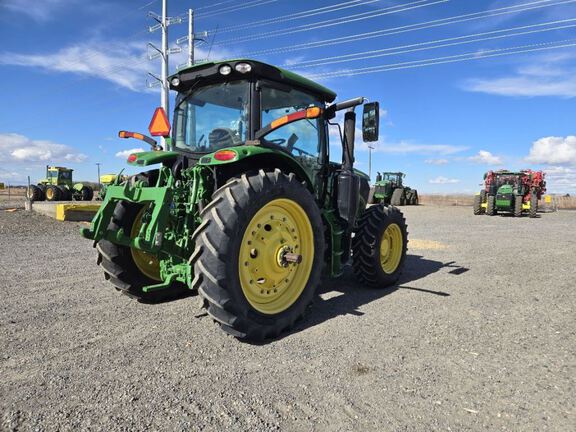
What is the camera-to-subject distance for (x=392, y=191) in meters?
31.2

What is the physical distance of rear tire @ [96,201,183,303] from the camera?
4059 millimetres

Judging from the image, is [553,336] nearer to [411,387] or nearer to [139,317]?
[411,387]

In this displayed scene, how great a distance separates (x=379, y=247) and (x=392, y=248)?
57 cm

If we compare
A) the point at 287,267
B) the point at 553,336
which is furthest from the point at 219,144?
the point at 553,336

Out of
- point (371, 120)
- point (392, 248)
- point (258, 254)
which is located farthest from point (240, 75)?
A: point (392, 248)

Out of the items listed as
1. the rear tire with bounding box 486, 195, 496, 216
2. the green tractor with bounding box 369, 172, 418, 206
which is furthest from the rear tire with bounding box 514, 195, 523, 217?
the green tractor with bounding box 369, 172, 418, 206

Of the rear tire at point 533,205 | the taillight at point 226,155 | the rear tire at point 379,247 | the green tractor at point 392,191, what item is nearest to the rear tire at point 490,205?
the rear tire at point 533,205

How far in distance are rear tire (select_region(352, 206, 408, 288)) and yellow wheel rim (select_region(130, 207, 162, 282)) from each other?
2.43m

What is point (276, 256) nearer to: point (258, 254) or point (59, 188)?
point (258, 254)

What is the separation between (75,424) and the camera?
212 centimetres

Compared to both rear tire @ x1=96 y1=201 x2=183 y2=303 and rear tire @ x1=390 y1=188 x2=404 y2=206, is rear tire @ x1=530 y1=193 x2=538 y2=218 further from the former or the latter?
rear tire @ x1=96 y1=201 x2=183 y2=303

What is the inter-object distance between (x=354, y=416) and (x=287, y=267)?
167 cm

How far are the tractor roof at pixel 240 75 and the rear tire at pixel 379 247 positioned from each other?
1.82 metres

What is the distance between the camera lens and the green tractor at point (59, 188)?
83.0 ft
